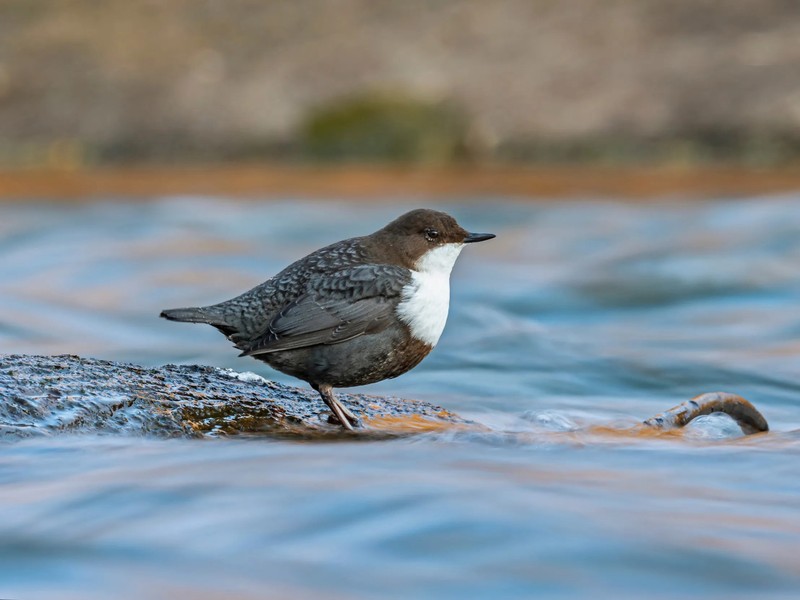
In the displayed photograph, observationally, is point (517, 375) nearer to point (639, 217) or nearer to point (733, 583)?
point (733, 583)

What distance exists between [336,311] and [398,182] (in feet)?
34.5

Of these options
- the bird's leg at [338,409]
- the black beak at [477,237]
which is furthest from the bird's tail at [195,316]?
the black beak at [477,237]

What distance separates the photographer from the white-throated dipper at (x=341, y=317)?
16.1 ft

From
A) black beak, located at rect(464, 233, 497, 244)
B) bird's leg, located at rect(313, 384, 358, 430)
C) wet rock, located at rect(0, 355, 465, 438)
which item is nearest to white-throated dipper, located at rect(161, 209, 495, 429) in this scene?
bird's leg, located at rect(313, 384, 358, 430)

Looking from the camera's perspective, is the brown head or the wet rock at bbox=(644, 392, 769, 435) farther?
the brown head

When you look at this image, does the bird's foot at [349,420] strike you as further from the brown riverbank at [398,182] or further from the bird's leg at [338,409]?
the brown riverbank at [398,182]

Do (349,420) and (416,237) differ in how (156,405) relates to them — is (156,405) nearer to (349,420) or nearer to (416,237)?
(349,420)

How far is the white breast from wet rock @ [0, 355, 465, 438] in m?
0.39

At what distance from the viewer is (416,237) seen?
5355mm

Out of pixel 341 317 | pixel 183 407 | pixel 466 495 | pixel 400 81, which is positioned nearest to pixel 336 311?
pixel 341 317

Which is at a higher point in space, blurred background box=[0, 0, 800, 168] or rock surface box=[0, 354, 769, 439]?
blurred background box=[0, 0, 800, 168]

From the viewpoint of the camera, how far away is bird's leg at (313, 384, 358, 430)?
15.7 ft

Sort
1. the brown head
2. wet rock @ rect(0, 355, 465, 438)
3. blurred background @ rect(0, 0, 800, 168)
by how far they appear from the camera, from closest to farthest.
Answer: wet rock @ rect(0, 355, 465, 438), the brown head, blurred background @ rect(0, 0, 800, 168)

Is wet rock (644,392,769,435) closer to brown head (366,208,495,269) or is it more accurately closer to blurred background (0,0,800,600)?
blurred background (0,0,800,600)
